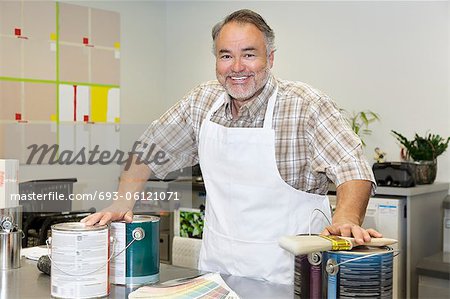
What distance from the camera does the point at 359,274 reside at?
3.76ft

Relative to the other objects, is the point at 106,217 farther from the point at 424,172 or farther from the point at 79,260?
the point at 424,172

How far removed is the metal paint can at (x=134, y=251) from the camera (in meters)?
1.46

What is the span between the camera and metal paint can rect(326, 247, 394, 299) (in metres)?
1.15

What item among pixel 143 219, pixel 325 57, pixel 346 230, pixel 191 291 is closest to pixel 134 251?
pixel 143 219

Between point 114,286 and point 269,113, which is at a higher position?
point 269,113

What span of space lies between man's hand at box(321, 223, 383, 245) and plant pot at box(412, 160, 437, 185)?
2416mm

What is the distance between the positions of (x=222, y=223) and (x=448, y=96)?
2.42m

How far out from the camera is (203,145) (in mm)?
1969

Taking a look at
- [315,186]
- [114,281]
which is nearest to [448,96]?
[315,186]

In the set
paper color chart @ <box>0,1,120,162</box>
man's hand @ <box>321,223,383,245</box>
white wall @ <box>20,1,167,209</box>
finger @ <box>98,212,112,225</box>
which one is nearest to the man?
finger @ <box>98,212,112,225</box>

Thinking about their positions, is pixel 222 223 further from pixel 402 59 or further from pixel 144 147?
pixel 402 59

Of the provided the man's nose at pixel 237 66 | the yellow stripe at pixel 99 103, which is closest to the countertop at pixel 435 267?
the man's nose at pixel 237 66

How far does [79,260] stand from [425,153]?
9.24 ft

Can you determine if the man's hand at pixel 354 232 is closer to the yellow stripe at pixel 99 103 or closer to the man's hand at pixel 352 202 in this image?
the man's hand at pixel 352 202
